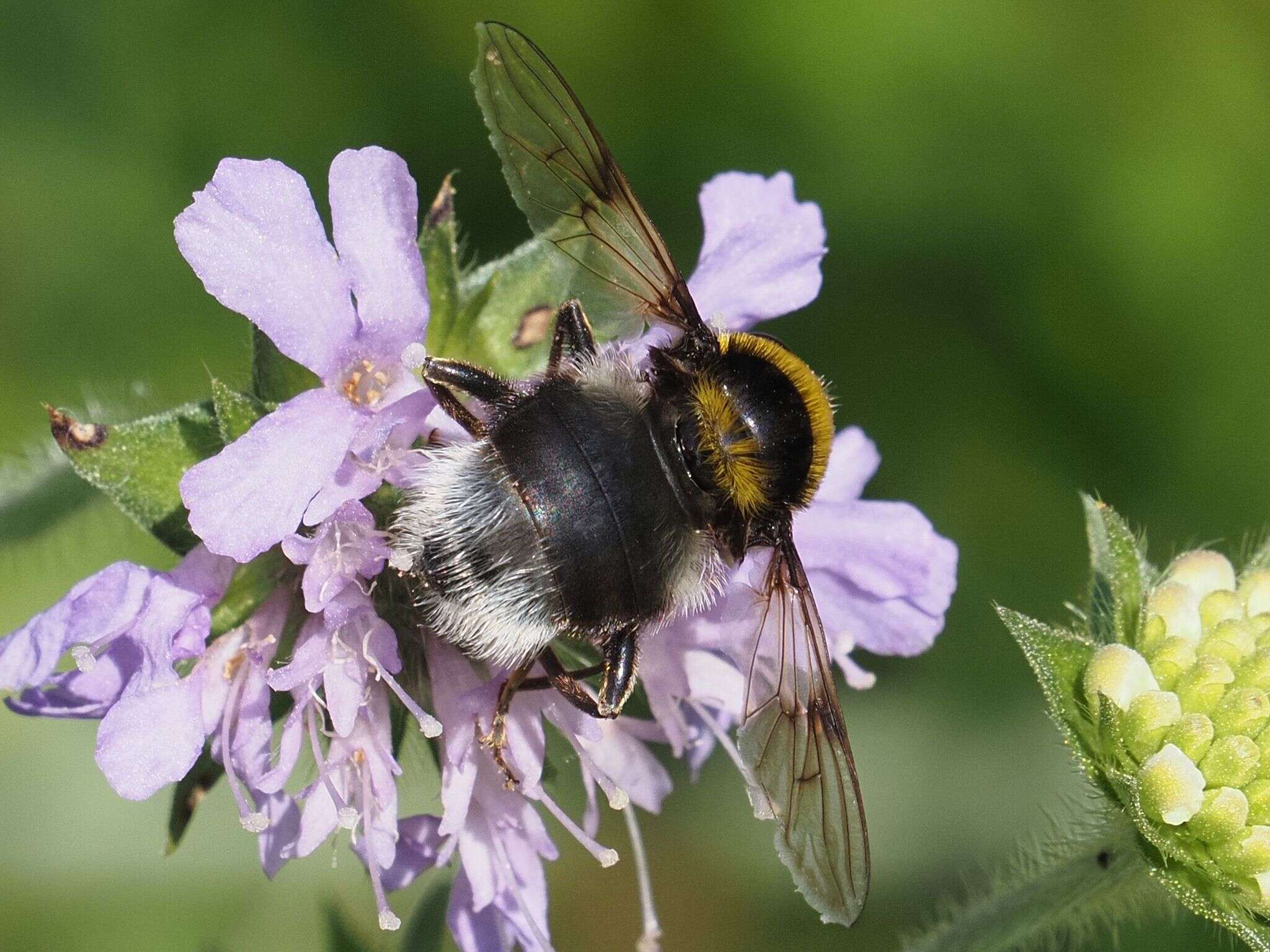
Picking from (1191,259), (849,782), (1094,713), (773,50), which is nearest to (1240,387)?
(1191,259)

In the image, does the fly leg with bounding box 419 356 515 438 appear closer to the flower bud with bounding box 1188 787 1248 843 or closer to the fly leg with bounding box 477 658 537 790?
the fly leg with bounding box 477 658 537 790

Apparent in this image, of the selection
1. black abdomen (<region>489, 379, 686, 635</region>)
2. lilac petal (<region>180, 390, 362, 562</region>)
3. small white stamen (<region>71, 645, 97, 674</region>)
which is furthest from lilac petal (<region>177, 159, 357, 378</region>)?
small white stamen (<region>71, 645, 97, 674</region>)

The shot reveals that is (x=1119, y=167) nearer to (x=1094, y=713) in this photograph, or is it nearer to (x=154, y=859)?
(x=1094, y=713)

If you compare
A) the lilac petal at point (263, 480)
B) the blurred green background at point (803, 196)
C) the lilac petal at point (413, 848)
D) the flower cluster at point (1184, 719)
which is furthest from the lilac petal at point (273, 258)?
the blurred green background at point (803, 196)

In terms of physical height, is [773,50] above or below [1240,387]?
above

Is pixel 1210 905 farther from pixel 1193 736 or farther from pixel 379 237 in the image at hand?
pixel 379 237
